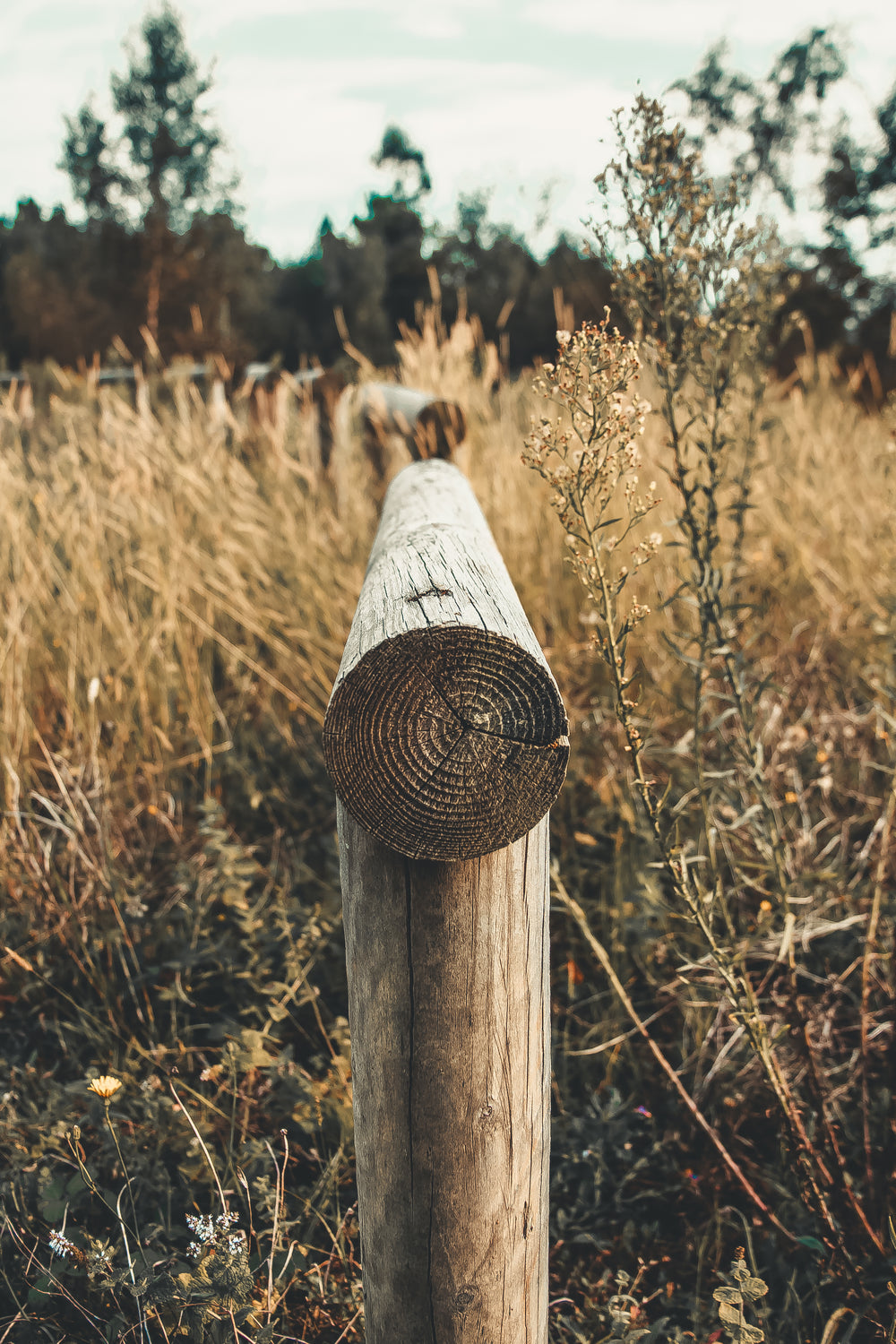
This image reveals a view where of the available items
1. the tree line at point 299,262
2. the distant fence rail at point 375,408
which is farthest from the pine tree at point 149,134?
the distant fence rail at point 375,408

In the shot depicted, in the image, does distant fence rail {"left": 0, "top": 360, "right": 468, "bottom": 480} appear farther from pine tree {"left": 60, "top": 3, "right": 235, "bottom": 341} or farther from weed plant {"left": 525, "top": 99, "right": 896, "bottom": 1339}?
pine tree {"left": 60, "top": 3, "right": 235, "bottom": 341}

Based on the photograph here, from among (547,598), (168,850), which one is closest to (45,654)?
(168,850)

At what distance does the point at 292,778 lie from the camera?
8.39 ft

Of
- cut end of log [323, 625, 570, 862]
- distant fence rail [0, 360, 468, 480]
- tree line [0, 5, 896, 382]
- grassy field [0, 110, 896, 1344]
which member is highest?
tree line [0, 5, 896, 382]

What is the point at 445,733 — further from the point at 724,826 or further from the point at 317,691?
the point at 317,691

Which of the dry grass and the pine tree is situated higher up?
the pine tree

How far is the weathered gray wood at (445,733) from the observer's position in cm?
89

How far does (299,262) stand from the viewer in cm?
3478

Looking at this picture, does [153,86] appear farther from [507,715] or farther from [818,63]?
[507,715]

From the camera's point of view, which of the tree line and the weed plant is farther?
the tree line

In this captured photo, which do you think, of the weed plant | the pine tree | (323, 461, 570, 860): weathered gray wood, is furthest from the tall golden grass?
the pine tree

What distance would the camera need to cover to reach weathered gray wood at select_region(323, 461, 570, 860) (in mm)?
892

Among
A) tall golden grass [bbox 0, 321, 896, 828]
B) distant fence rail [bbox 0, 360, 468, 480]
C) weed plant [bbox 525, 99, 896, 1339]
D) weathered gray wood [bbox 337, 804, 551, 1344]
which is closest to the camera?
weathered gray wood [bbox 337, 804, 551, 1344]

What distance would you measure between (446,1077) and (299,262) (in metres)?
38.5
